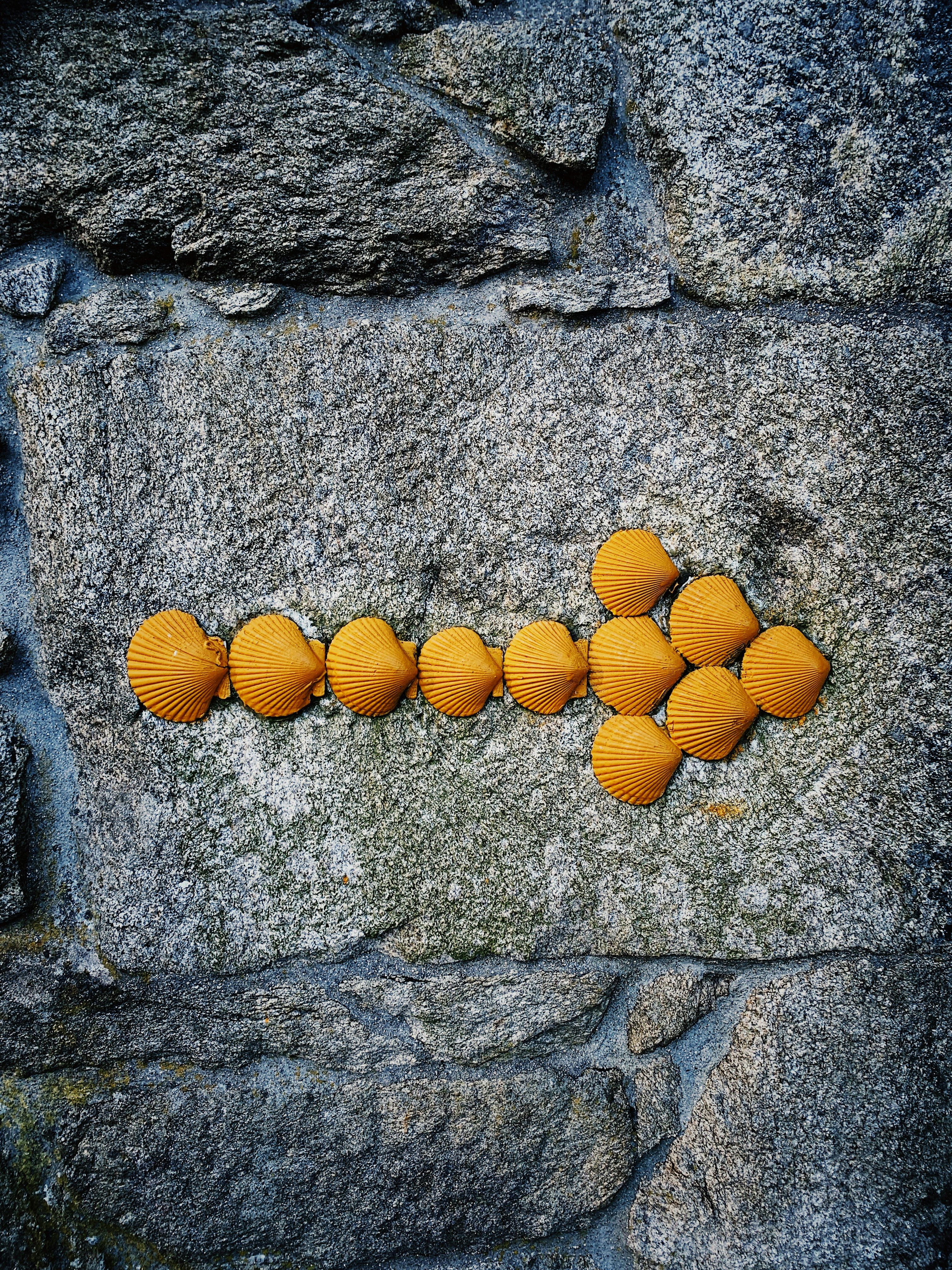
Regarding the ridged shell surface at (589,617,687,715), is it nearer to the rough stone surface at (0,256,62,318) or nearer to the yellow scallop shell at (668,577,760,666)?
the yellow scallop shell at (668,577,760,666)

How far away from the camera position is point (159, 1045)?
1.37m

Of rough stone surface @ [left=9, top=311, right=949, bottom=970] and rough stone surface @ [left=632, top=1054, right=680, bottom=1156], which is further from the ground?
rough stone surface @ [left=9, top=311, right=949, bottom=970]

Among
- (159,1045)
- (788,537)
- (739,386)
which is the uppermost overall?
(739,386)

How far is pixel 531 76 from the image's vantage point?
4.30 feet

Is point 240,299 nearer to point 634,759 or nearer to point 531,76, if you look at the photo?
point 531,76

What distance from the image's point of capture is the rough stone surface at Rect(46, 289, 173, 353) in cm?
134

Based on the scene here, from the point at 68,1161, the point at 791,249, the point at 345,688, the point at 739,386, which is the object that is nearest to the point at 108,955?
the point at 68,1161

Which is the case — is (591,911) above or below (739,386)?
below

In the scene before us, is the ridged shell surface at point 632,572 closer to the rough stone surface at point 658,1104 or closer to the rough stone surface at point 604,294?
the rough stone surface at point 604,294

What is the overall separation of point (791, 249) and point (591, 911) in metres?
1.19

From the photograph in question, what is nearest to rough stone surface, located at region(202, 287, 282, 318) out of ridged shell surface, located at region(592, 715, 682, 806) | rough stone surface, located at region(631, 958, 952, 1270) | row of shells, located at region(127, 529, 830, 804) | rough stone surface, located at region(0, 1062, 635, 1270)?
row of shells, located at region(127, 529, 830, 804)

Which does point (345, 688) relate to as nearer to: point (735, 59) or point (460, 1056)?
point (460, 1056)

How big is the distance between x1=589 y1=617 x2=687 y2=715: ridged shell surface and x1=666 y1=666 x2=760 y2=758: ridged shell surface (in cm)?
3

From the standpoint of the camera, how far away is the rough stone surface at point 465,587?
52.2 inches
